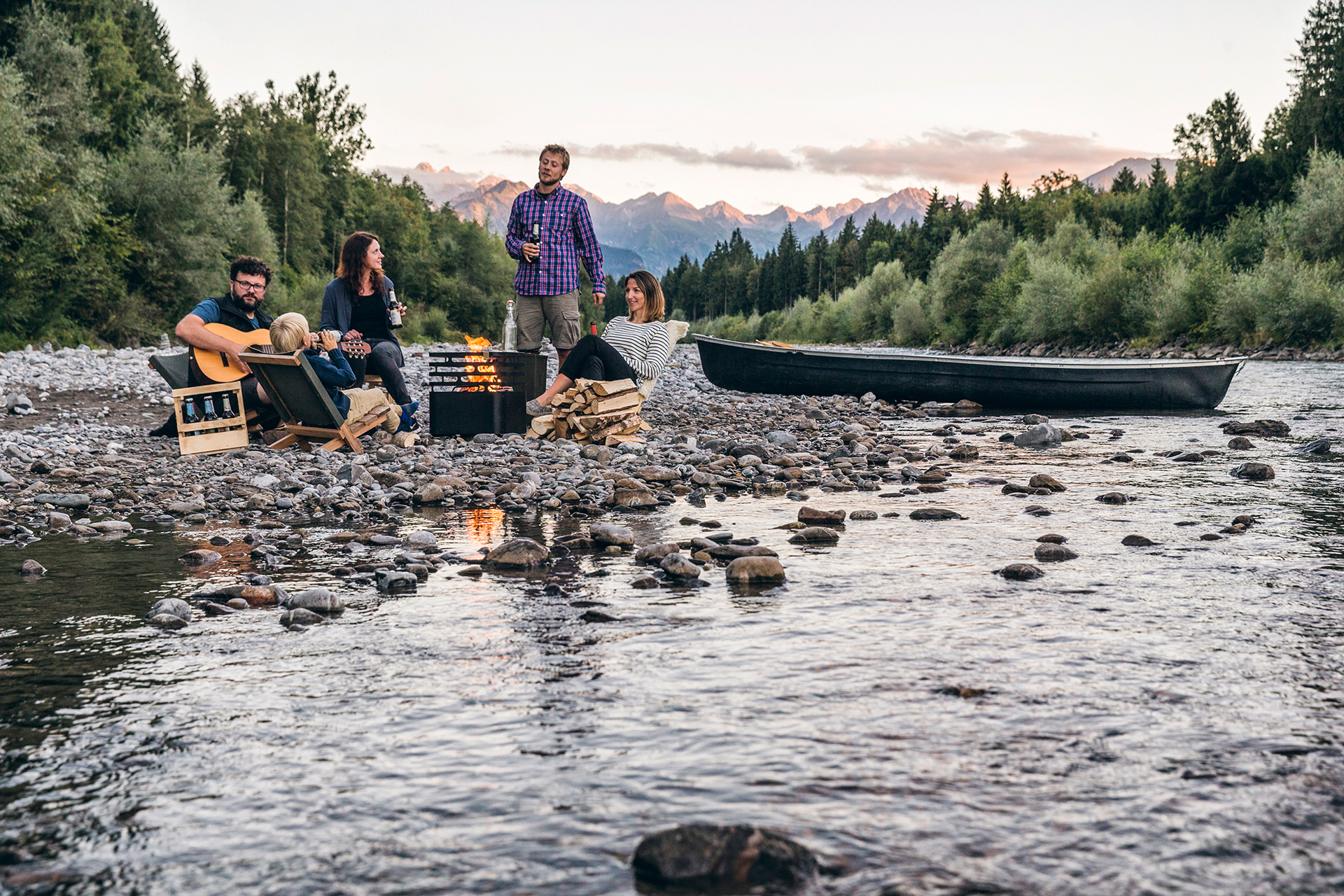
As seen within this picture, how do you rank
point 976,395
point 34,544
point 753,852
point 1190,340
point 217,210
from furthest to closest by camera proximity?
point 217,210 < point 1190,340 < point 976,395 < point 34,544 < point 753,852

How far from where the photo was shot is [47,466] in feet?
25.8

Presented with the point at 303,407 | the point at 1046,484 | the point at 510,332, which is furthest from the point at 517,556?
the point at 510,332

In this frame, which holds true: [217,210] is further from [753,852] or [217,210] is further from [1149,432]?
[753,852]

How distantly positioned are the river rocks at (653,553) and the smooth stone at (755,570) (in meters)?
0.39

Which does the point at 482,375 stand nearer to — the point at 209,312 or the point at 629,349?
the point at 629,349

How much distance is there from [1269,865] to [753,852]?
1077 mm

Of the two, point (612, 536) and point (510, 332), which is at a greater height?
point (510, 332)

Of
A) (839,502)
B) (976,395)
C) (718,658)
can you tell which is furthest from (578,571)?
(976,395)

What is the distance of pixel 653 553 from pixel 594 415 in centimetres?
474

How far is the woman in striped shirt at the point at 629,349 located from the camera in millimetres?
9766

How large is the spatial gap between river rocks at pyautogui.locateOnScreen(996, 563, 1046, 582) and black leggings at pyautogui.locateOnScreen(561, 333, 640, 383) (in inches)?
220

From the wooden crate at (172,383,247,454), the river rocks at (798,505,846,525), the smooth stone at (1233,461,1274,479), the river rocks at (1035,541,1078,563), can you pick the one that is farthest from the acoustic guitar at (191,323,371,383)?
the smooth stone at (1233,461,1274,479)

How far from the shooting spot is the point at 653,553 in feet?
16.7

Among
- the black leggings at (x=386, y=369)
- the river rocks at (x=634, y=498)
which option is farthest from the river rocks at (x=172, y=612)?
the black leggings at (x=386, y=369)
